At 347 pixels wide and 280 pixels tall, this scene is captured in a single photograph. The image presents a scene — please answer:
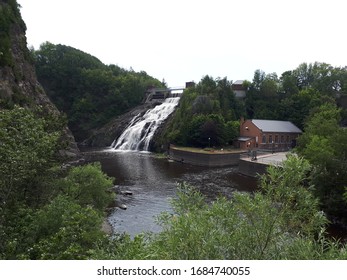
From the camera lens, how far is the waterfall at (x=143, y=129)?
226 ft

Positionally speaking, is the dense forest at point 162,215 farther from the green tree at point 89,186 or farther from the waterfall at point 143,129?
the waterfall at point 143,129

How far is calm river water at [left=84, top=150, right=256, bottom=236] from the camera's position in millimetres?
25019

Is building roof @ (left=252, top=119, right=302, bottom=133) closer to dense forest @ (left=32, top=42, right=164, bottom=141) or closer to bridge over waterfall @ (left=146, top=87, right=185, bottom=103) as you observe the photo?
bridge over waterfall @ (left=146, top=87, right=185, bottom=103)

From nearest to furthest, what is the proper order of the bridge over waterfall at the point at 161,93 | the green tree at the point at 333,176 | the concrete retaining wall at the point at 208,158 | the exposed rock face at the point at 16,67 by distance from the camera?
the green tree at the point at 333,176
the exposed rock face at the point at 16,67
the concrete retaining wall at the point at 208,158
the bridge over waterfall at the point at 161,93

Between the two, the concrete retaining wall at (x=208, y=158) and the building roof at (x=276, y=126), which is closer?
the concrete retaining wall at (x=208, y=158)

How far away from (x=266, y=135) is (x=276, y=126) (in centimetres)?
508

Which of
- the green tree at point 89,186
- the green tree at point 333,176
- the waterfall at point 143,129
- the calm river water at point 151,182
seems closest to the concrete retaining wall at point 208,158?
the calm river water at point 151,182

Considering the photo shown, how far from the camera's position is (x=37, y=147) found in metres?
15.0

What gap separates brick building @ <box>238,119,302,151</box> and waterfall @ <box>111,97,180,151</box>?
18.7 meters

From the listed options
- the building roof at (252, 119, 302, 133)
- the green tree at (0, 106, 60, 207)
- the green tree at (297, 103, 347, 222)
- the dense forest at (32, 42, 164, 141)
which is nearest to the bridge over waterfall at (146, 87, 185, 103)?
the dense forest at (32, 42, 164, 141)

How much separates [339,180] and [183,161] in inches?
1227

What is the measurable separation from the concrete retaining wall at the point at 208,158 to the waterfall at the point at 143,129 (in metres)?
14.6

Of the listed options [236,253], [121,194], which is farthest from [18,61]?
[236,253]

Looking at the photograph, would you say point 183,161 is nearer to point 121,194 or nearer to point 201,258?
point 121,194
